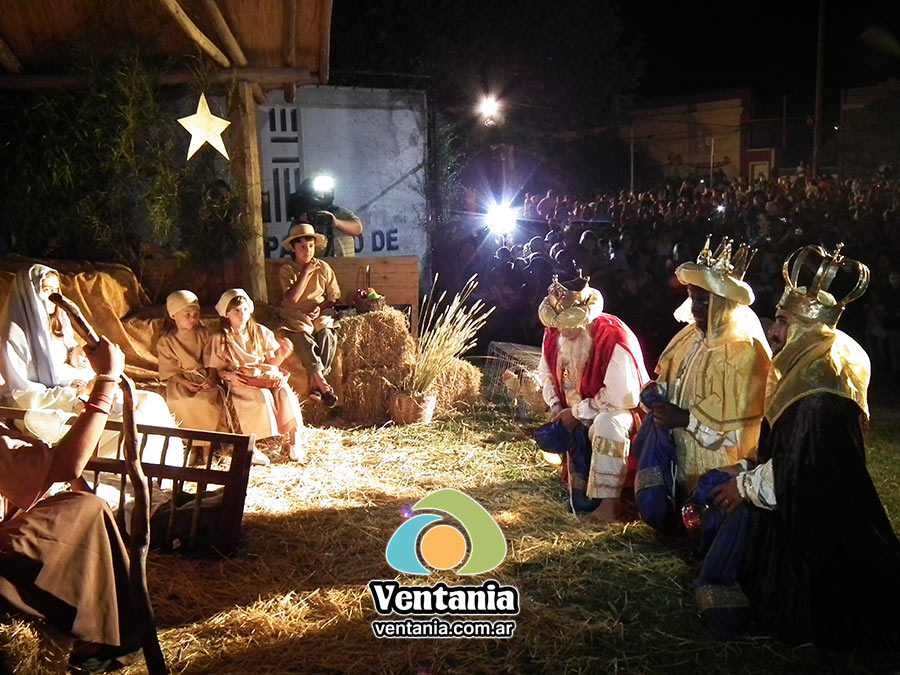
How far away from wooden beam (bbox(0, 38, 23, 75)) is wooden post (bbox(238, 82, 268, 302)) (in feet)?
6.55

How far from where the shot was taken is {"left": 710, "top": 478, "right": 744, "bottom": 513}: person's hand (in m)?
3.73

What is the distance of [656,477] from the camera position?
440 centimetres

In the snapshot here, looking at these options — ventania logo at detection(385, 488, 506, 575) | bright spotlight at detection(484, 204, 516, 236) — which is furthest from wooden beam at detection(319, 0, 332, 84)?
bright spotlight at detection(484, 204, 516, 236)

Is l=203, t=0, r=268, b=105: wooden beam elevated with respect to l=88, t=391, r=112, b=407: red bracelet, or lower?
elevated

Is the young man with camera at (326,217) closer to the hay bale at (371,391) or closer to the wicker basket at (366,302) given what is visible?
the wicker basket at (366,302)

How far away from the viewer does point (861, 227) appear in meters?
9.77

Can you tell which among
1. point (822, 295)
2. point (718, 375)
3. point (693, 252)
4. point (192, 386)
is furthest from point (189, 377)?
point (693, 252)

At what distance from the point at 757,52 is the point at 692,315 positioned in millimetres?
27399

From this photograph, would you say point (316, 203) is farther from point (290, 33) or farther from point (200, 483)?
point (200, 483)

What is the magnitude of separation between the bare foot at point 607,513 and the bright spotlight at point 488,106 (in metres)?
12.8

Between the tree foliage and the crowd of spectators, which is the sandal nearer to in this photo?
the tree foliage

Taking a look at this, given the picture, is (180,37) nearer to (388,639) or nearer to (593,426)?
(593,426)

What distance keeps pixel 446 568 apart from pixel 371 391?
331cm

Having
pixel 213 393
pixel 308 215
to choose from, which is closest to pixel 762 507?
pixel 213 393
